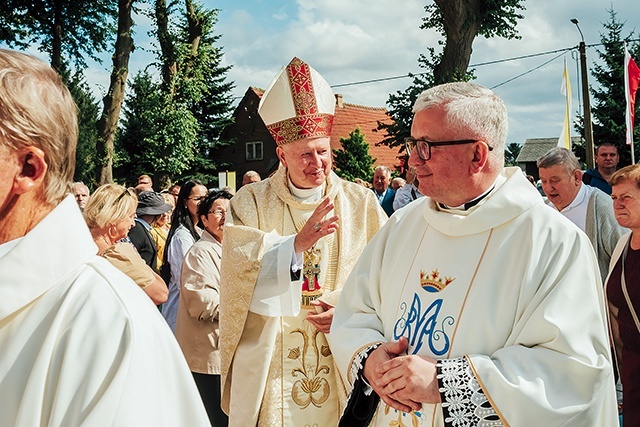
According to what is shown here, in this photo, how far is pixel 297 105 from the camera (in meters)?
3.92

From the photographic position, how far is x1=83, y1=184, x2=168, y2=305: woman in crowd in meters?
3.81

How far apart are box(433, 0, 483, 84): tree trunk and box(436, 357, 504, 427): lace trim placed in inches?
606

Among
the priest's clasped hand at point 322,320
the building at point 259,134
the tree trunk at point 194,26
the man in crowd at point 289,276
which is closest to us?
the priest's clasped hand at point 322,320

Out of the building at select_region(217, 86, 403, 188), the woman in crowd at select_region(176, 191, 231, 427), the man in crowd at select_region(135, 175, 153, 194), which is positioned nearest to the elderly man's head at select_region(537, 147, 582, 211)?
the woman in crowd at select_region(176, 191, 231, 427)

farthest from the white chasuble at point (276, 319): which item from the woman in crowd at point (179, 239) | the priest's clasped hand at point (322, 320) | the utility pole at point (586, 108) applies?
the utility pole at point (586, 108)

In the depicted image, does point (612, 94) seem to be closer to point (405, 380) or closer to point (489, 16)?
point (489, 16)

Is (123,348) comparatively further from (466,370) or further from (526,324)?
(526,324)

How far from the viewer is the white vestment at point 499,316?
219 cm

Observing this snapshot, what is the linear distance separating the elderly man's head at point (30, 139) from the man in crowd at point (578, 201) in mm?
4563

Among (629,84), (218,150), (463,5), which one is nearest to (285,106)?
(629,84)

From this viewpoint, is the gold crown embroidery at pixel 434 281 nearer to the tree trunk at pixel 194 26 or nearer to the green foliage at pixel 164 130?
the green foliage at pixel 164 130

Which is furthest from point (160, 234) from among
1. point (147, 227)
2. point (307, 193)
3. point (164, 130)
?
point (164, 130)

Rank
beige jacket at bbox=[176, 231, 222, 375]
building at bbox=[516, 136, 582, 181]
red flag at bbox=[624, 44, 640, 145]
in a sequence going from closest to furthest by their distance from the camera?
1. beige jacket at bbox=[176, 231, 222, 375]
2. red flag at bbox=[624, 44, 640, 145]
3. building at bbox=[516, 136, 582, 181]

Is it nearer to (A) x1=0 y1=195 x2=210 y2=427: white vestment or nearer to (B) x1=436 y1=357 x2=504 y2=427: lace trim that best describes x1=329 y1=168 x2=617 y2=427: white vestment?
(B) x1=436 y1=357 x2=504 y2=427: lace trim
